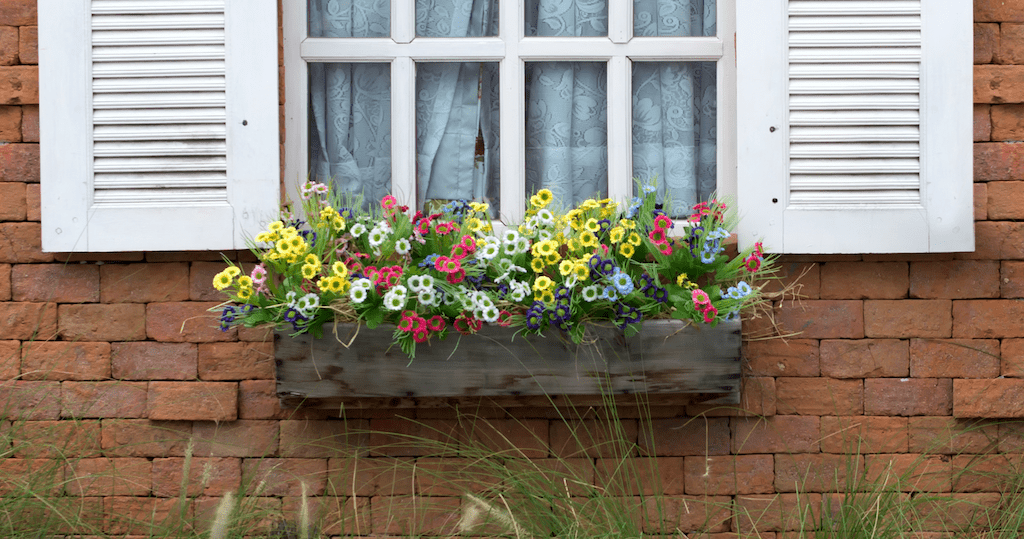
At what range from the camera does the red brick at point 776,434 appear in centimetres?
211

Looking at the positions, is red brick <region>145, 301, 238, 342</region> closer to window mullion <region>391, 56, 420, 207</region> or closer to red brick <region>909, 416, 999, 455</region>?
window mullion <region>391, 56, 420, 207</region>

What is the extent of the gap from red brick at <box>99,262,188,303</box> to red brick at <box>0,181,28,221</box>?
11.2 inches

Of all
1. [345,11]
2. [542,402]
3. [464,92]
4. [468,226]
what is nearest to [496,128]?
[464,92]

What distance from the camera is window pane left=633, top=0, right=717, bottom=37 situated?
7.25 feet

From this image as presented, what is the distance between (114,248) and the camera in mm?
2047

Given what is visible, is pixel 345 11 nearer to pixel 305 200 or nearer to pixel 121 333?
pixel 305 200

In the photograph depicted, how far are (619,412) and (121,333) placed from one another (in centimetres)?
146

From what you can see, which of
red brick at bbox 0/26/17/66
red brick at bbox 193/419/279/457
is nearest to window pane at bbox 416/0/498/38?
red brick at bbox 0/26/17/66

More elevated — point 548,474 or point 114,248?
point 114,248

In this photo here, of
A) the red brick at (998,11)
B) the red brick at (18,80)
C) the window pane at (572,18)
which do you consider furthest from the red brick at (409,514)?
the red brick at (998,11)

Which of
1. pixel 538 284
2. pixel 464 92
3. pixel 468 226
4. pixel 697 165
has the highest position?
pixel 464 92

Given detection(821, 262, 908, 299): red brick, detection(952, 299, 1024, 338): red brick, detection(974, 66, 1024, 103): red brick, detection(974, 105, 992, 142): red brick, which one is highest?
detection(974, 66, 1024, 103): red brick

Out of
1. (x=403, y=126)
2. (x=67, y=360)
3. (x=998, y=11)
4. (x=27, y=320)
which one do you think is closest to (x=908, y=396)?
(x=998, y=11)

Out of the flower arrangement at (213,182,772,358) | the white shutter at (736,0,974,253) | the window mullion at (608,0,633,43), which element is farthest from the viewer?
the window mullion at (608,0,633,43)
